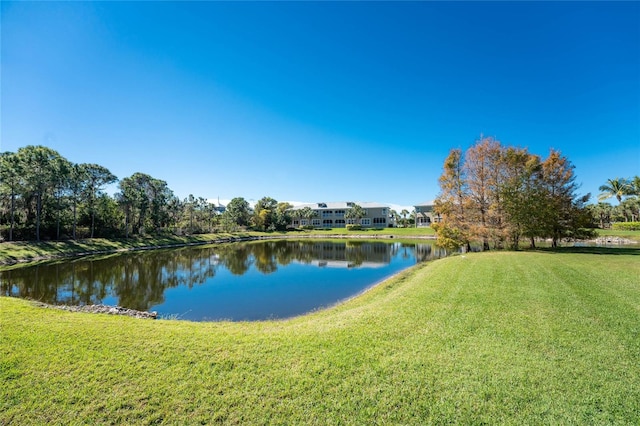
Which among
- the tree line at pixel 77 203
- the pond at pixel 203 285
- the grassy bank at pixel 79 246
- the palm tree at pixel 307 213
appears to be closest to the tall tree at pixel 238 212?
the tree line at pixel 77 203

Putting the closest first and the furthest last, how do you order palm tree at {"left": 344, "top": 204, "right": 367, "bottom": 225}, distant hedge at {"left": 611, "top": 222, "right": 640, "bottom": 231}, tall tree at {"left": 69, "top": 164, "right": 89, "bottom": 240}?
tall tree at {"left": 69, "top": 164, "right": 89, "bottom": 240}, distant hedge at {"left": 611, "top": 222, "right": 640, "bottom": 231}, palm tree at {"left": 344, "top": 204, "right": 367, "bottom": 225}

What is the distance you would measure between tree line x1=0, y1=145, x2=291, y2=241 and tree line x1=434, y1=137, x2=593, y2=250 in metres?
40.4

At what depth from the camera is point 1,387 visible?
395 cm

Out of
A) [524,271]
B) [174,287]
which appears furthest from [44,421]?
[524,271]

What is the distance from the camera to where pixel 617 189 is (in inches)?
1777

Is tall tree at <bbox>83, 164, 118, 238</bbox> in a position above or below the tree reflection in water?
above

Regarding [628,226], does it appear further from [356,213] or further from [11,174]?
[11,174]

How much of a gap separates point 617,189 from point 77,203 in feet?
265

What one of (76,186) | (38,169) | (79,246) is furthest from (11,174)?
(79,246)

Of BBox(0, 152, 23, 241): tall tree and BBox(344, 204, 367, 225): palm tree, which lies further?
BBox(344, 204, 367, 225): palm tree

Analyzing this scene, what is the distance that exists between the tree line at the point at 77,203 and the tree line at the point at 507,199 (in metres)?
40.4

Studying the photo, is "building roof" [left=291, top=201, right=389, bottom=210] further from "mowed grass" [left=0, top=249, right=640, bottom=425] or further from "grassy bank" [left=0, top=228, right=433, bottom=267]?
"mowed grass" [left=0, top=249, right=640, bottom=425]

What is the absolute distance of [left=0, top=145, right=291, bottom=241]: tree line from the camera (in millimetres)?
29078

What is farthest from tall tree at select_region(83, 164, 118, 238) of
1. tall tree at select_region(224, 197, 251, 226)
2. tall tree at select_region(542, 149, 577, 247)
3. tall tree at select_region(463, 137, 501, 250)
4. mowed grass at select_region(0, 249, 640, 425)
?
tall tree at select_region(542, 149, 577, 247)
